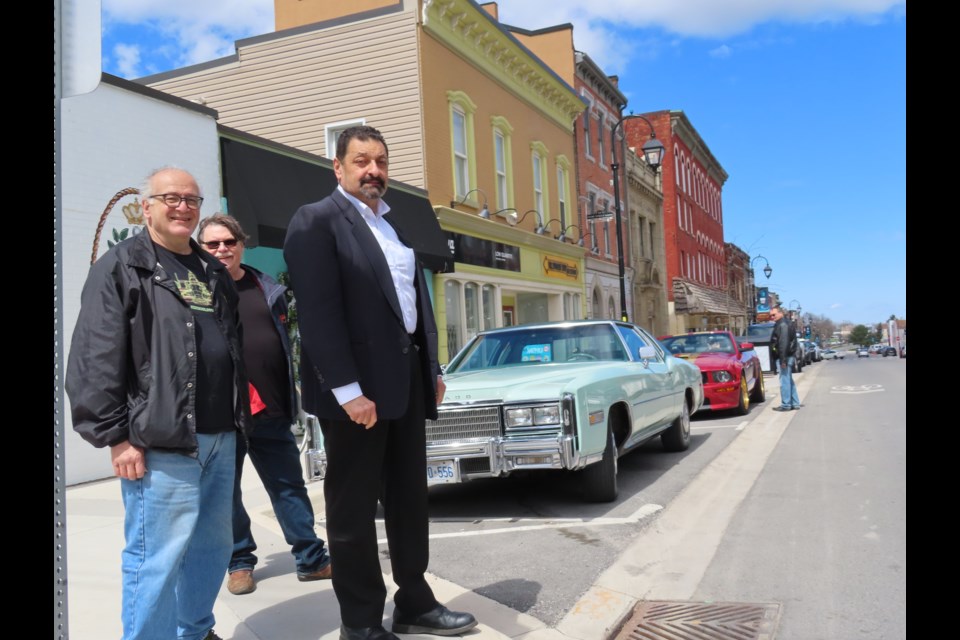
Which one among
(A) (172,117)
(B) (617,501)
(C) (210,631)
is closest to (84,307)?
(C) (210,631)

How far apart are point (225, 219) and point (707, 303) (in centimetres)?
4467

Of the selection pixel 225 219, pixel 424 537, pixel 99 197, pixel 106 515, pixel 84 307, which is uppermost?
pixel 99 197

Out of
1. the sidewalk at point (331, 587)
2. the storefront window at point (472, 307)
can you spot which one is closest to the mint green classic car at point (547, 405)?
the sidewalk at point (331, 587)

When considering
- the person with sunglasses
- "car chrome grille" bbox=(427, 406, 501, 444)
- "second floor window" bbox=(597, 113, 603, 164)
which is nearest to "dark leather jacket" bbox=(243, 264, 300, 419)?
the person with sunglasses

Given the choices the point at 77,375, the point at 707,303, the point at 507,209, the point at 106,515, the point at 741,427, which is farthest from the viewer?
the point at 707,303

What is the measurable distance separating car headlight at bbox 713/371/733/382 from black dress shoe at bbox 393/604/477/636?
1029cm

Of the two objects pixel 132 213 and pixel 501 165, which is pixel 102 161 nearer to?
pixel 132 213

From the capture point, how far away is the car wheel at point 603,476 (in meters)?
6.48

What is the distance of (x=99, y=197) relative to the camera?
8.84 m

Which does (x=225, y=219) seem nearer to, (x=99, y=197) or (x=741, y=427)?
(x=99, y=197)

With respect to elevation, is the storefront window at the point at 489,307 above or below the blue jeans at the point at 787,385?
above

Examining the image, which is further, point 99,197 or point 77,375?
point 99,197

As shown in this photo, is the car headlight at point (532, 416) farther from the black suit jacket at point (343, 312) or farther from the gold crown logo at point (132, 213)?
the gold crown logo at point (132, 213)

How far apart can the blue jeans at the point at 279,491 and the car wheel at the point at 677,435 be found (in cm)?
559
